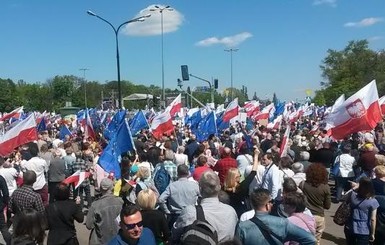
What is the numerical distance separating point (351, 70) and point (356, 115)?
77035 mm

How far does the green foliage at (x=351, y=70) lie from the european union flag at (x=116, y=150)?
195 ft

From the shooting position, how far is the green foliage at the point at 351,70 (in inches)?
2901

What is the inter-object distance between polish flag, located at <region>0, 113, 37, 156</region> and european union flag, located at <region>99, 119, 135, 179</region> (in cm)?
274

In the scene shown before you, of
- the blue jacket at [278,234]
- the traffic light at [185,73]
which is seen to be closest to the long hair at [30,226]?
the blue jacket at [278,234]

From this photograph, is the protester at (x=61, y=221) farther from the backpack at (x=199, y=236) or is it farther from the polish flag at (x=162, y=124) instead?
the polish flag at (x=162, y=124)

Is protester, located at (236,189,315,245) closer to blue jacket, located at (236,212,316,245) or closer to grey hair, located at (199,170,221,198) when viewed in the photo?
blue jacket, located at (236,212,316,245)

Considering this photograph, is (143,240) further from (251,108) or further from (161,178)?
(251,108)

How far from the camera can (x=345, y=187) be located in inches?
448

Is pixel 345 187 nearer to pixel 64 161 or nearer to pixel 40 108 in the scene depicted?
pixel 64 161

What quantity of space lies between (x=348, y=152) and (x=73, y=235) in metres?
7.42

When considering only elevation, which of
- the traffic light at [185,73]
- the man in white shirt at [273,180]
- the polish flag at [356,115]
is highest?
the traffic light at [185,73]

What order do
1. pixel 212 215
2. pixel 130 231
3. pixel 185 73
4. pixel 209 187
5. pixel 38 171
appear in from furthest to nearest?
pixel 185 73 < pixel 38 171 < pixel 209 187 < pixel 212 215 < pixel 130 231

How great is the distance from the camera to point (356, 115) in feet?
31.5

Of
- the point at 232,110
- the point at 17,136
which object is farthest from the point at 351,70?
the point at 17,136
